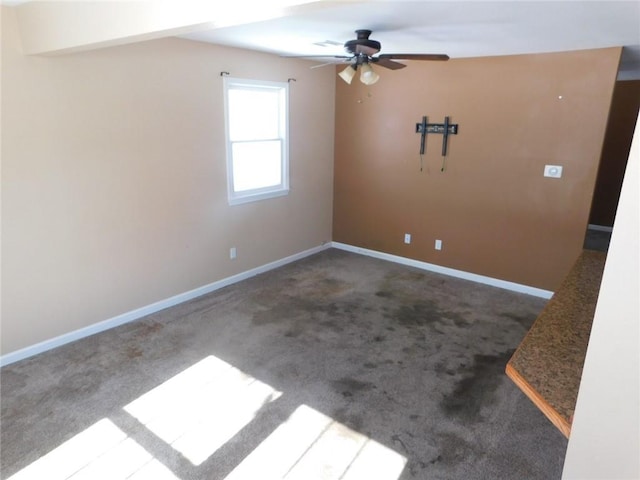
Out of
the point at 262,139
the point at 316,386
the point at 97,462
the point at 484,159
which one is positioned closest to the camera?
the point at 97,462

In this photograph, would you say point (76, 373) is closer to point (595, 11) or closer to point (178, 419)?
point (178, 419)

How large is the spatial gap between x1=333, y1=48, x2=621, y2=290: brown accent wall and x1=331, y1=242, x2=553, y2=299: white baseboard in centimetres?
6

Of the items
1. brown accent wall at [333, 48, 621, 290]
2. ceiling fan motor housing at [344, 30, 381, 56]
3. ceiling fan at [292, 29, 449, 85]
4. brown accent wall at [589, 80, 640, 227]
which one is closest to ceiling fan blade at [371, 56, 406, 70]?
ceiling fan at [292, 29, 449, 85]

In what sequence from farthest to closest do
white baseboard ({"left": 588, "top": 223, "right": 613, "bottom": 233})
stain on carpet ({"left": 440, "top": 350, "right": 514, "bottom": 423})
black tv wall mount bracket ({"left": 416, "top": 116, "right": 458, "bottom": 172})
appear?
white baseboard ({"left": 588, "top": 223, "right": 613, "bottom": 233}), black tv wall mount bracket ({"left": 416, "top": 116, "right": 458, "bottom": 172}), stain on carpet ({"left": 440, "top": 350, "right": 514, "bottom": 423})

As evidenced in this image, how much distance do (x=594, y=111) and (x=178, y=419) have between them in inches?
167

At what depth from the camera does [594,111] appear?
12.7 ft

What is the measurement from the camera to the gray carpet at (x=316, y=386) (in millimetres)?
2299

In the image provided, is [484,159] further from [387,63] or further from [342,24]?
[342,24]

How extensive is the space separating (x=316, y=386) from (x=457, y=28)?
2710 millimetres

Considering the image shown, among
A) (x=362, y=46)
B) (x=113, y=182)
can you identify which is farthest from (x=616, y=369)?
(x=113, y=182)

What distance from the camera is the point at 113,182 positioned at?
11.3 ft

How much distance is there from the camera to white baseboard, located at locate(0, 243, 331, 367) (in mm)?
3158

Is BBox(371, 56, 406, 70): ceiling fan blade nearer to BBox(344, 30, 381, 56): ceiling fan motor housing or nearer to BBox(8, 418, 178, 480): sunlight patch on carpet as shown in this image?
BBox(344, 30, 381, 56): ceiling fan motor housing

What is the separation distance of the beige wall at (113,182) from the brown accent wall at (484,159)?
1295 millimetres
